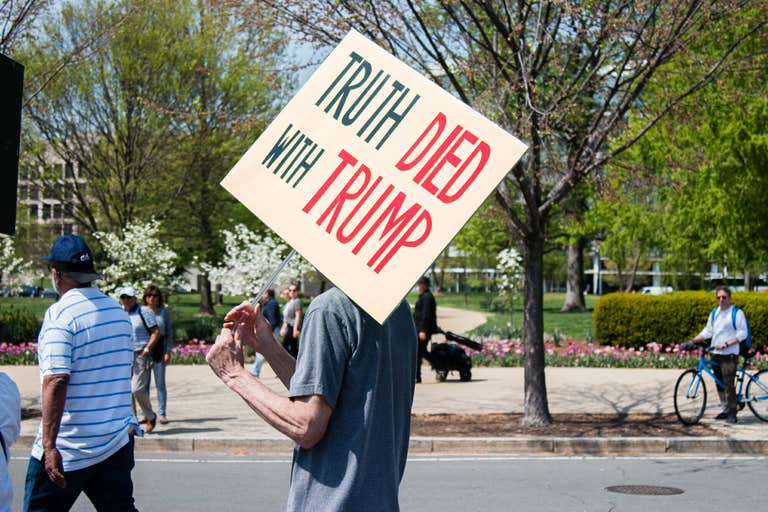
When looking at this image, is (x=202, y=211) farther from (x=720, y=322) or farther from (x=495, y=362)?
(x=720, y=322)

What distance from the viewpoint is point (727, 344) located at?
1245 centimetres

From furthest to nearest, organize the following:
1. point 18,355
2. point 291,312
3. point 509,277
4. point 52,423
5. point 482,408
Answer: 1. point 509,277
2. point 18,355
3. point 291,312
4. point 482,408
5. point 52,423

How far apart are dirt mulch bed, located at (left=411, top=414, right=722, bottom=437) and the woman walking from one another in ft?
10.6

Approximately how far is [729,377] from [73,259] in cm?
1006

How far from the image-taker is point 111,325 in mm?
4551

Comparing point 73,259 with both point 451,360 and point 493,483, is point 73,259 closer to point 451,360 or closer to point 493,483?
point 493,483

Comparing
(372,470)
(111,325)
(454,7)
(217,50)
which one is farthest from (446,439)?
(217,50)

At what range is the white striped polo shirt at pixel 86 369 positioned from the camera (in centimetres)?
439

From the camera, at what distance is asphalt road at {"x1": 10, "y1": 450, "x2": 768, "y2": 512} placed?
8117mm

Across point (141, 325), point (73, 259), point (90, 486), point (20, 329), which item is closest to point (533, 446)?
point (141, 325)

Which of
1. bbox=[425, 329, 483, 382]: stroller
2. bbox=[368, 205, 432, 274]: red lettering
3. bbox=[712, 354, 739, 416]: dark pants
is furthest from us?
bbox=[425, 329, 483, 382]: stroller

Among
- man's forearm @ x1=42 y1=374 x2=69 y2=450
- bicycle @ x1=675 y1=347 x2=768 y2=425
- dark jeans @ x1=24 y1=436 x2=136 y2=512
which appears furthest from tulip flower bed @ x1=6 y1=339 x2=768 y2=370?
man's forearm @ x1=42 y1=374 x2=69 y2=450

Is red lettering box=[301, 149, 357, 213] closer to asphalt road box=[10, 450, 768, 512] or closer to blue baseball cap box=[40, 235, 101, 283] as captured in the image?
blue baseball cap box=[40, 235, 101, 283]

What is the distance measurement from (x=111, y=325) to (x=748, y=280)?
3190cm
